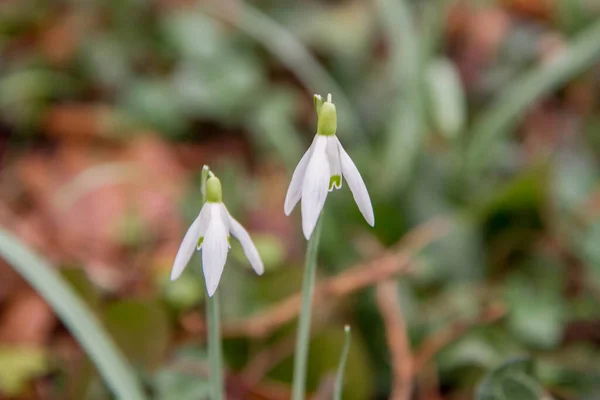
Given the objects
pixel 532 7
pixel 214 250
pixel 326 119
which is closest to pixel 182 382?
pixel 214 250

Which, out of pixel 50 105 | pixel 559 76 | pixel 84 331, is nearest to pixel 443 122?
pixel 559 76

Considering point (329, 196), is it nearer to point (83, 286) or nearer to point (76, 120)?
point (83, 286)

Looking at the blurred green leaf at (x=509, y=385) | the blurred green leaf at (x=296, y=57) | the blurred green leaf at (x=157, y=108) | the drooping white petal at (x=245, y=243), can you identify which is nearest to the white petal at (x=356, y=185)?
the drooping white petal at (x=245, y=243)

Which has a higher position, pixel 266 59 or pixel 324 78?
pixel 266 59

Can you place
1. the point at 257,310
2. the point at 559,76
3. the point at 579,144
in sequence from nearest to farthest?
1. the point at 257,310
2. the point at 559,76
3. the point at 579,144

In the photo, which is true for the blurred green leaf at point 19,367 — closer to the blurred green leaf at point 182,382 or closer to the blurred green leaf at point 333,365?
the blurred green leaf at point 182,382

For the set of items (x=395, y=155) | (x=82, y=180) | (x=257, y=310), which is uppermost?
(x=82, y=180)

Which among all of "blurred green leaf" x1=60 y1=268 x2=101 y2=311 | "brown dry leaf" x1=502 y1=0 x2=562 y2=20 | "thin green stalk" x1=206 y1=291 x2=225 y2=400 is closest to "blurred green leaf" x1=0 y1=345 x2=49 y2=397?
"blurred green leaf" x1=60 y1=268 x2=101 y2=311

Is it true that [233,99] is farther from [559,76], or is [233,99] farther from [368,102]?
[559,76]
